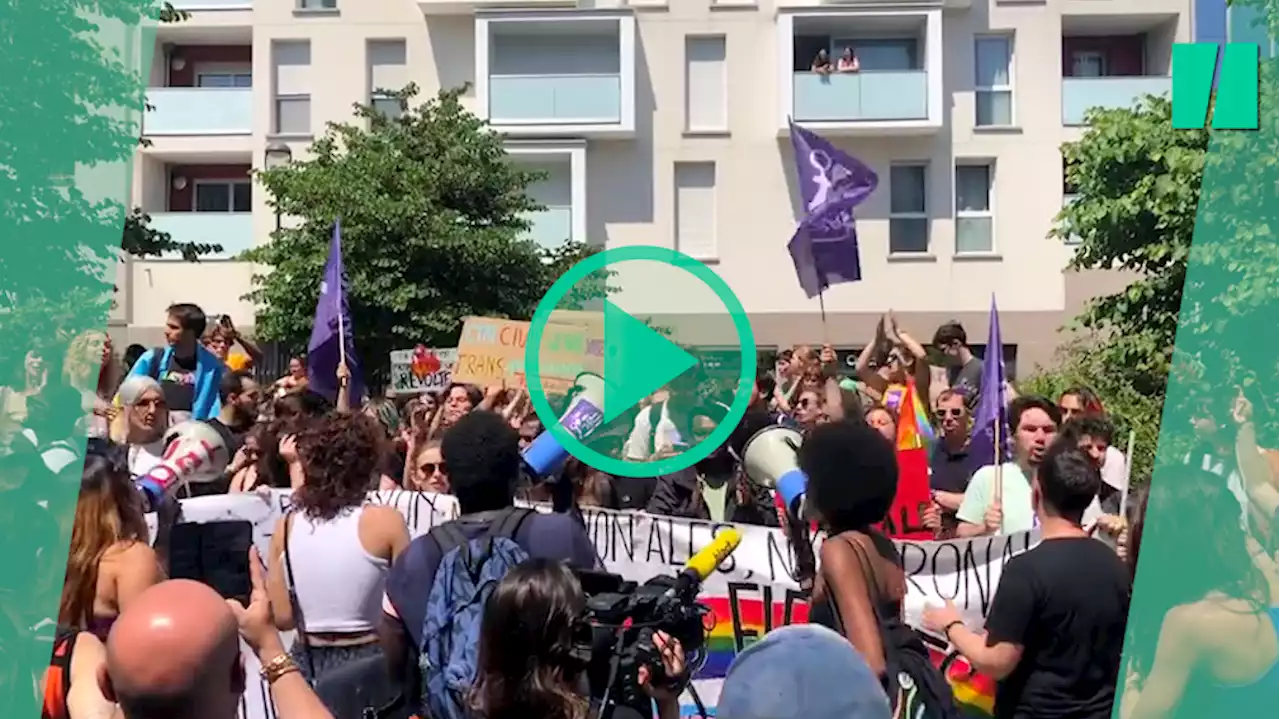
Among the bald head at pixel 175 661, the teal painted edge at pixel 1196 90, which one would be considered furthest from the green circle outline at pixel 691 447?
the teal painted edge at pixel 1196 90

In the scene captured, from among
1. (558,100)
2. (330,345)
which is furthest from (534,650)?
(558,100)

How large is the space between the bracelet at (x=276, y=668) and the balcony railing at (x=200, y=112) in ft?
80.2

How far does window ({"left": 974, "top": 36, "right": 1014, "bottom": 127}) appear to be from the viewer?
2544 cm

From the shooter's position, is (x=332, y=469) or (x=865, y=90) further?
(x=865, y=90)

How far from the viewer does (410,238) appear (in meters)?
20.2

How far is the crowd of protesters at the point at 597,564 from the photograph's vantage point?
2.03 m

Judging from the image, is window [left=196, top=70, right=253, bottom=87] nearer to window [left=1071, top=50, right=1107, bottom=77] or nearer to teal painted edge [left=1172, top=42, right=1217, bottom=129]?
window [left=1071, top=50, right=1107, bottom=77]

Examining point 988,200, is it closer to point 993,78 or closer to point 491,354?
point 993,78

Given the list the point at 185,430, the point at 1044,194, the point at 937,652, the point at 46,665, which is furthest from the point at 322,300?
the point at 1044,194

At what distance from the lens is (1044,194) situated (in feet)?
82.2

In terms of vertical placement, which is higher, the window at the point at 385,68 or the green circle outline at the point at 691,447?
the window at the point at 385,68

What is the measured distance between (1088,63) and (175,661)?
87.9 ft

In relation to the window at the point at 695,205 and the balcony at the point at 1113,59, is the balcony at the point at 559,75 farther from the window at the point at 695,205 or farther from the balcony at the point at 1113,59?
the balcony at the point at 1113,59

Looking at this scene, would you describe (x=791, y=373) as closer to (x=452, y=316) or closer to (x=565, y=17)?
(x=452, y=316)
